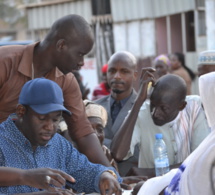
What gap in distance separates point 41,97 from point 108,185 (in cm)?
72

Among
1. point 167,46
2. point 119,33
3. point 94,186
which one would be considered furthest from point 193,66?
point 94,186

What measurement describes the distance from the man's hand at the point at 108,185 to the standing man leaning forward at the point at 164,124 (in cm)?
83

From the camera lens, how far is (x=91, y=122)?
443 centimetres

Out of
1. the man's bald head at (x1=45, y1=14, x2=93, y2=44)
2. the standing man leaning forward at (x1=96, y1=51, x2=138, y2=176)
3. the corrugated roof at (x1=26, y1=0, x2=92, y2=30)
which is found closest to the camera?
the man's bald head at (x1=45, y1=14, x2=93, y2=44)

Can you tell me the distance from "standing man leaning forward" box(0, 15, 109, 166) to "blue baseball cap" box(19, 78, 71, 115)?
592 millimetres

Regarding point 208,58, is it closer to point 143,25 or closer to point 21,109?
point 21,109

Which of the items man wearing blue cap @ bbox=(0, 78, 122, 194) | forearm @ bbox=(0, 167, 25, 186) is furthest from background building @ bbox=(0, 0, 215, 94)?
forearm @ bbox=(0, 167, 25, 186)

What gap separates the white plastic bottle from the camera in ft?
13.4

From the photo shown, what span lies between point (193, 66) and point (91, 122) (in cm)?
829

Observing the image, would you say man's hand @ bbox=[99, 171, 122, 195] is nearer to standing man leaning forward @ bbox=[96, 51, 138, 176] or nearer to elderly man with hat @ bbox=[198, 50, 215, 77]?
standing man leaning forward @ bbox=[96, 51, 138, 176]

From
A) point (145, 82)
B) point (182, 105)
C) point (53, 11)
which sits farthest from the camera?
point (53, 11)

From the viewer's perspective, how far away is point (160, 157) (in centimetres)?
420

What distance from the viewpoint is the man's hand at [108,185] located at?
3244 millimetres

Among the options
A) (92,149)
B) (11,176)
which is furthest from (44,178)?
(92,149)
